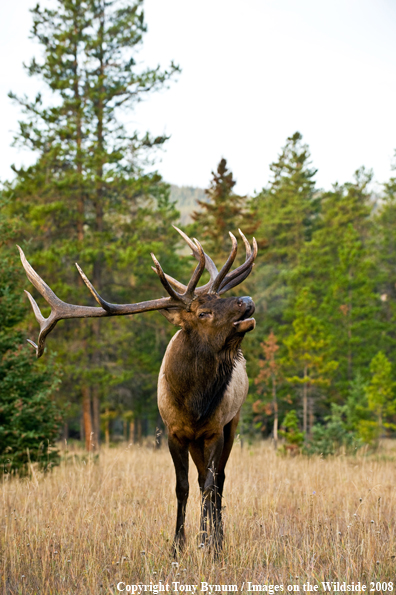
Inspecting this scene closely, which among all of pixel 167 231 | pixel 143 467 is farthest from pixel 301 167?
pixel 143 467

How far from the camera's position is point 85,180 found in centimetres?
1416

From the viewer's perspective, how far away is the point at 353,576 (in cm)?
311

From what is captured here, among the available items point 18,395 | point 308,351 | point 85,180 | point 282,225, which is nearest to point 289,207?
point 282,225

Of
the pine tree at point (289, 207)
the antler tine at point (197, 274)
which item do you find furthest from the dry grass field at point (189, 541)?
the pine tree at point (289, 207)

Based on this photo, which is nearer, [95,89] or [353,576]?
[353,576]

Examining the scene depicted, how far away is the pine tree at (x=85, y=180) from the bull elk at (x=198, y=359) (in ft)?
33.9

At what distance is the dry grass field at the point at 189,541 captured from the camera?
317cm

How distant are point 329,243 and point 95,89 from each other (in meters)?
18.7

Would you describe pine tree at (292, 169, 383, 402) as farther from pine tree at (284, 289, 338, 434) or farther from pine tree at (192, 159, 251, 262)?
pine tree at (192, 159, 251, 262)

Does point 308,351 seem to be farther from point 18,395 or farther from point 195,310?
point 195,310

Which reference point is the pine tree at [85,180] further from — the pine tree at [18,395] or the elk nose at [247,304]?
the elk nose at [247,304]

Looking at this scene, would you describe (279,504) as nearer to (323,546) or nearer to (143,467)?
(323,546)

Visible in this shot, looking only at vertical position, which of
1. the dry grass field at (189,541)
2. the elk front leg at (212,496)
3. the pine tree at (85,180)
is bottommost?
the dry grass field at (189,541)

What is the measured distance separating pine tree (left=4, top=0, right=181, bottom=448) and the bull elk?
10.3 meters
